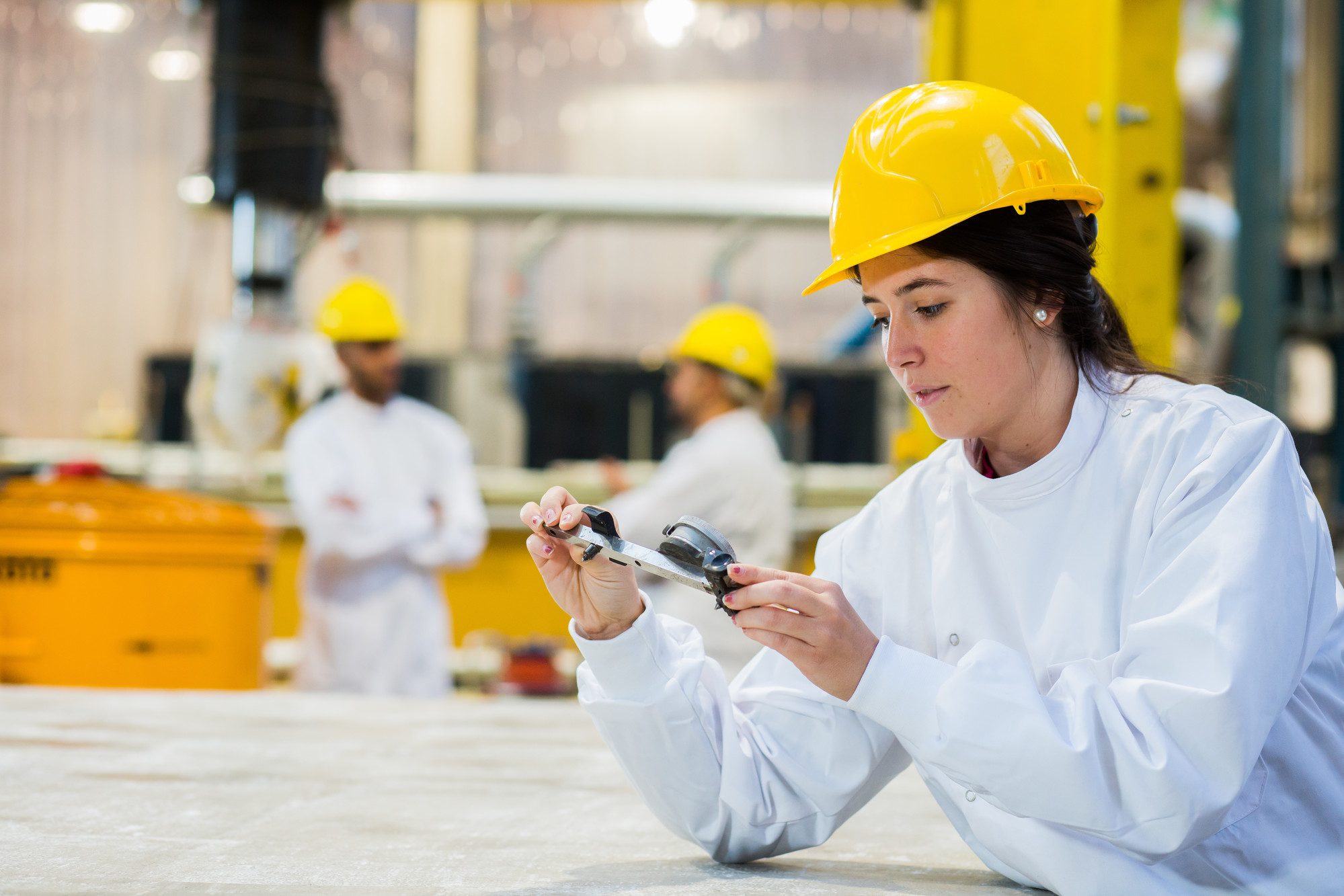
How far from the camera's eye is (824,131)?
802 centimetres

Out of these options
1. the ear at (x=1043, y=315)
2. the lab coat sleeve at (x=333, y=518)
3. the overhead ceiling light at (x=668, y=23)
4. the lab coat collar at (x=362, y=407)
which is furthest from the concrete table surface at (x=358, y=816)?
the overhead ceiling light at (x=668, y=23)

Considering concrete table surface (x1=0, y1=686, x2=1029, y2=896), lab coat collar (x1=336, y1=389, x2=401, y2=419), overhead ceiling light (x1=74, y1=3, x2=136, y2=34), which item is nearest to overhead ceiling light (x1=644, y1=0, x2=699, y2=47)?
overhead ceiling light (x1=74, y1=3, x2=136, y2=34)

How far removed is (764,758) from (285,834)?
60cm

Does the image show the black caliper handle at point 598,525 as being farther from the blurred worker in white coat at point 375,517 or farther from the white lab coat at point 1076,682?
the blurred worker in white coat at point 375,517

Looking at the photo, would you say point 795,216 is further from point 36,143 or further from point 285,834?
point 36,143

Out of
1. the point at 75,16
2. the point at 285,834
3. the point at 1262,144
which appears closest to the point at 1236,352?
the point at 1262,144

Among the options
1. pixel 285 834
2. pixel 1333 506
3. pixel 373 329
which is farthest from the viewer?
pixel 1333 506

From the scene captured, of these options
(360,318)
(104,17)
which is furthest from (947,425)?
(104,17)

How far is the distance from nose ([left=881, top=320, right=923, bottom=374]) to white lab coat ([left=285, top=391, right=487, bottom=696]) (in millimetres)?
2697

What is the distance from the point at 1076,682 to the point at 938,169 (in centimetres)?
47

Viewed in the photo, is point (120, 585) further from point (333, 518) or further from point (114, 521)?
point (333, 518)

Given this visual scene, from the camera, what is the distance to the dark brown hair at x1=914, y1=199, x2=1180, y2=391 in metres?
1.08

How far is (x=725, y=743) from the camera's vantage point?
A: 1.25m

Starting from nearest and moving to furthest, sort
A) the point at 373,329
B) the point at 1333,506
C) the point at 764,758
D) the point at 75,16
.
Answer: the point at 764,758 → the point at 373,329 → the point at 1333,506 → the point at 75,16
